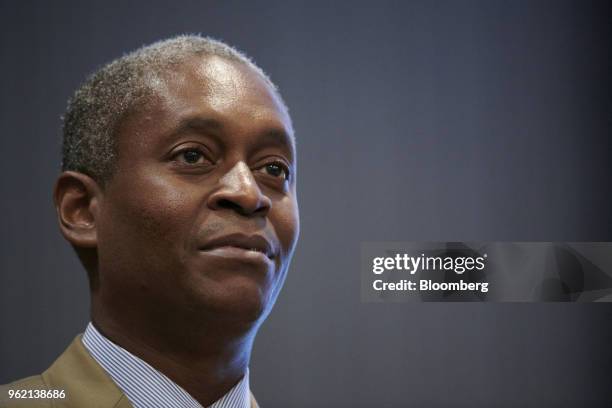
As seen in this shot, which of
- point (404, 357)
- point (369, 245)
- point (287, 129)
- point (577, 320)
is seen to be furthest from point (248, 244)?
point (577, 320)

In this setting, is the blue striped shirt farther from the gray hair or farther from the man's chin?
the gray hair

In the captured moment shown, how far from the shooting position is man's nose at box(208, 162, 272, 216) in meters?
1.22

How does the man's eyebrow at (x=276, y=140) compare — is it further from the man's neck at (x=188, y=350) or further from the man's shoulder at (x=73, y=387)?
the man's shoulder at (x=73, y=387)

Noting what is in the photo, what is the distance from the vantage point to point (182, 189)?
4.04ft

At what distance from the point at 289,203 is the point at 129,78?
0.41m

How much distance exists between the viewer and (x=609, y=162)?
2.60 meters

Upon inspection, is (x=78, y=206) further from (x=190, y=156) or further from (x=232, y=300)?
(x=232, y=300)

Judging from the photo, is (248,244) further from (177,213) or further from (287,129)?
(287,129)

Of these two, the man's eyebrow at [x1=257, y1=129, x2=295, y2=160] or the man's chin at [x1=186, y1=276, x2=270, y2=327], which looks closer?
the man's chin at [x1=186, y1=276, x2=270, y2=327]

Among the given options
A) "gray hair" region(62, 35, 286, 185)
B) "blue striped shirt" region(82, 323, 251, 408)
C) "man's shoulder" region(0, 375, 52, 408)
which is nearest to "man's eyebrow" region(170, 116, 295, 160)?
"gray hair" region(62, 35, 286, 185)

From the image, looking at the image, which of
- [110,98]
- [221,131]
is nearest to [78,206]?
[110,98]

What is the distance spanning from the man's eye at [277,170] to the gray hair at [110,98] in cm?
19

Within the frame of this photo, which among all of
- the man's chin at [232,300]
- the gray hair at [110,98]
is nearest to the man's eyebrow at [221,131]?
the gray hair at [110,98]

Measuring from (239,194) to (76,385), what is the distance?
45 centimetres
